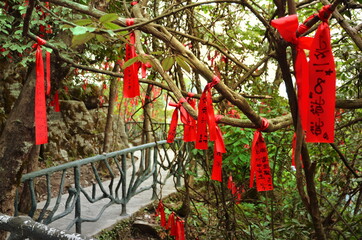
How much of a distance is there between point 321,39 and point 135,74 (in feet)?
4.03

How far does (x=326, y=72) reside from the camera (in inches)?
42.0

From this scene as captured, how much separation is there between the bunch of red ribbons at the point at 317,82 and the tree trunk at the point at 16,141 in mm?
2223

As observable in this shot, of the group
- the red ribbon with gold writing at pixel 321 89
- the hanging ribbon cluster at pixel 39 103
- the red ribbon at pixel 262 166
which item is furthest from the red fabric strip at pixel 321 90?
the hanging ribbon cluster at pixel 39 103

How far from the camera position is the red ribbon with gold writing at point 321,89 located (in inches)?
41.4

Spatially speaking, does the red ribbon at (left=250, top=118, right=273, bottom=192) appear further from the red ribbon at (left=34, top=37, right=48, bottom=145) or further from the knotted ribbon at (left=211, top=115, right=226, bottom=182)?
the red ribbon at (left=34, top=37, right=48, bottom=145)

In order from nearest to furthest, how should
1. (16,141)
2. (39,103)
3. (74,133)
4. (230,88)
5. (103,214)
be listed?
(230,88) → (39,103) → (16,141) → (103,214) → (74,133)

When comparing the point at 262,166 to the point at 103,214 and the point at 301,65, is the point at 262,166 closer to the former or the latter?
the point at 301,65

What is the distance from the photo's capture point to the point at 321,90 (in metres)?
1.08

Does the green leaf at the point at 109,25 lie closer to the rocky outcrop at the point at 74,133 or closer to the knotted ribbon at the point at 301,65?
the knotted ribbon at the point at 301,65

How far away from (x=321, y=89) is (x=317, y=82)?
26mm

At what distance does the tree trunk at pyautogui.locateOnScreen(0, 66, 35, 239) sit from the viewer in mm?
2654

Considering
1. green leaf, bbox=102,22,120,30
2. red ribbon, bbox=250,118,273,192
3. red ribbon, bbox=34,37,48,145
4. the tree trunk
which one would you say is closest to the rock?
the tree trunk

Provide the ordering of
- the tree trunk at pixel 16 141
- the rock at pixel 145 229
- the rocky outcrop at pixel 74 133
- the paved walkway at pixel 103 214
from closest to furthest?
1. the tree trunk at pixel 16 141
2. the paved walkway at pixel 103 214
3. the rock at pixel 145 229
4. the rocky outcrop at pixel 74 133

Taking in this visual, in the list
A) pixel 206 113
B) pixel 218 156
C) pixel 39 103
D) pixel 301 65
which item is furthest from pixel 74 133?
pixel 301 65
